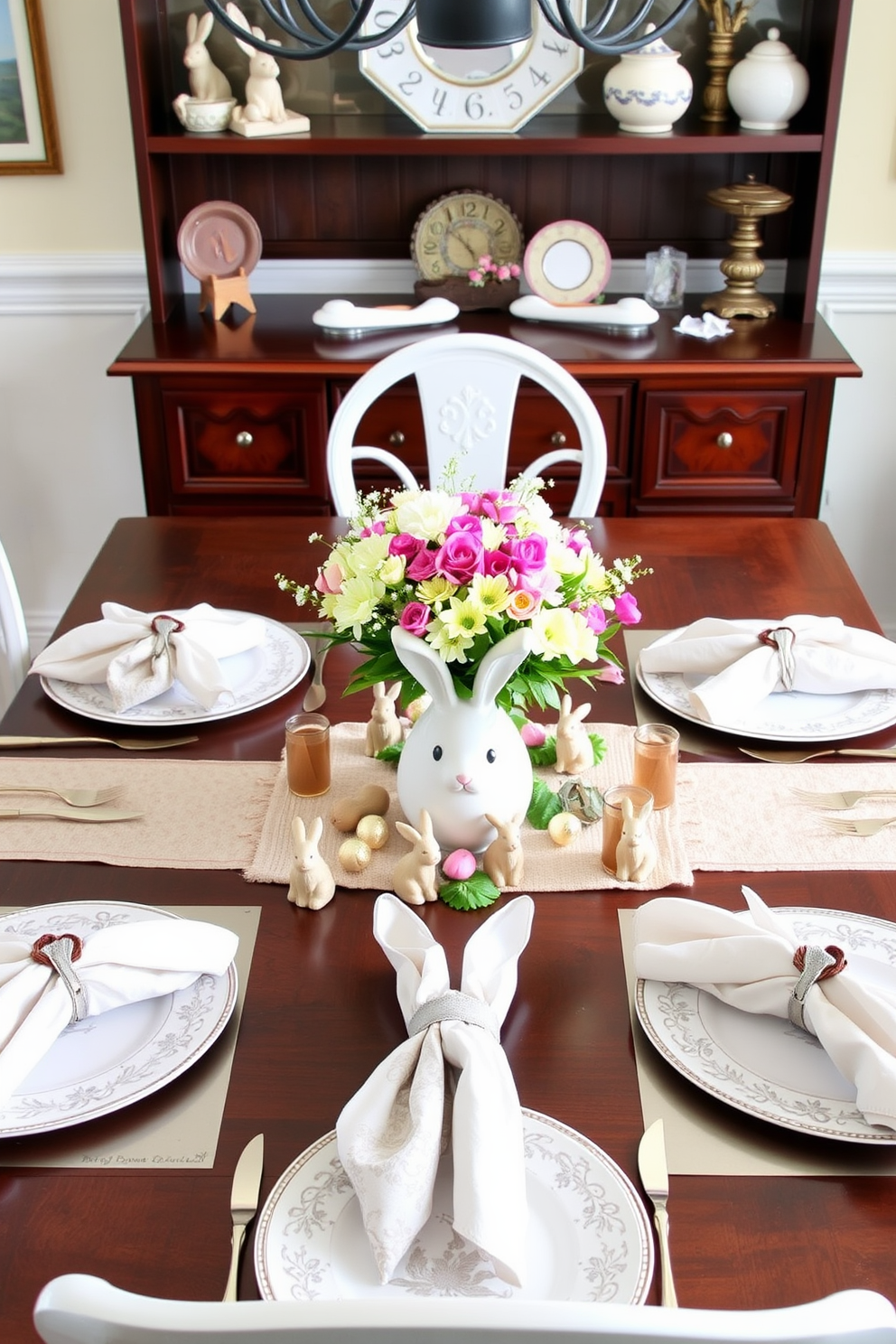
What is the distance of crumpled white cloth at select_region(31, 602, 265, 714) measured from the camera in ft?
4.96

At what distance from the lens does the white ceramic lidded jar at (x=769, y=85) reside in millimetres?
2592

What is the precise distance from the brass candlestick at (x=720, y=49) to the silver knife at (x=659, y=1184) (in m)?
2.35

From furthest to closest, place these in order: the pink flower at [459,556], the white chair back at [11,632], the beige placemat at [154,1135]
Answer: the white chair back at [11,632], the pink flower at [459,556], the beige placemat at [154,1135]

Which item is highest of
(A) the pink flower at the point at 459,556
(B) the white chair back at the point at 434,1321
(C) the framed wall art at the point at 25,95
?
(C) the framed wall art at the point at 25,95

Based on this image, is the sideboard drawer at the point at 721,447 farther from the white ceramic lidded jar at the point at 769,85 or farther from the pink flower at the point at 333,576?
the pink flower at the point at 333,576

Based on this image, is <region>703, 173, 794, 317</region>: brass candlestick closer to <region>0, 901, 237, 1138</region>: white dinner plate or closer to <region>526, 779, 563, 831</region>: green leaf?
<region>526, 779, 563, 831</region>: green leaf

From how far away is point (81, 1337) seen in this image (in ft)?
2.04

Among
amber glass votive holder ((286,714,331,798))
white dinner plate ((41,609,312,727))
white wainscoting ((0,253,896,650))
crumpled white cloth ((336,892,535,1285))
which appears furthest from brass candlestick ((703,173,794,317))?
crumpled white cloth ((336,892,535,1285))

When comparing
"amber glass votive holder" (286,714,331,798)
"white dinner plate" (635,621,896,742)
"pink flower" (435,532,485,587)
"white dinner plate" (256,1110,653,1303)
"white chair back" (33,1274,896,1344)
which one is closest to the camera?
"white chair back" (33,1274,896,1344)

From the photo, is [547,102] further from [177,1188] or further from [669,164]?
[177,1188]

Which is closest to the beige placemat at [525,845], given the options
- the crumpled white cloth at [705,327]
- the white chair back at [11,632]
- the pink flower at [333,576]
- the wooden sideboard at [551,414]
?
the pink flower at [333,576]

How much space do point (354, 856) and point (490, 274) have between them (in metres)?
1.87

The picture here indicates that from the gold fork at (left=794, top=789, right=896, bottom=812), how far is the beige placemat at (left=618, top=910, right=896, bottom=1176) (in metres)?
0.43

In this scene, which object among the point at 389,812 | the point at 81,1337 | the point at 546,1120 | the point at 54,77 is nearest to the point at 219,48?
the point at 54,77
